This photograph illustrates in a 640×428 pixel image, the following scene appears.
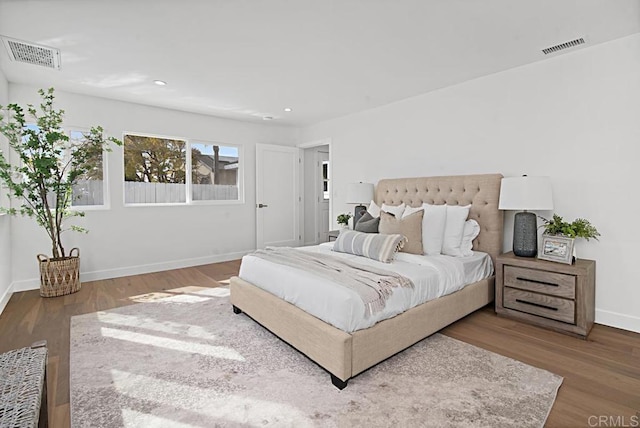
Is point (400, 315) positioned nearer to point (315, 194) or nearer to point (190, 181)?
point (190, 181)

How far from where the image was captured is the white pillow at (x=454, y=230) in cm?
327

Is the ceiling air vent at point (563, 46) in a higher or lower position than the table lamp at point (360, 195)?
higher

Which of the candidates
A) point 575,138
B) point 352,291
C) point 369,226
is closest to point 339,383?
point 352,291

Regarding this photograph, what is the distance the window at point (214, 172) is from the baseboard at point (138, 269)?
1.05 m

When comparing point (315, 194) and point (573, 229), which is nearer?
point (573, 229)

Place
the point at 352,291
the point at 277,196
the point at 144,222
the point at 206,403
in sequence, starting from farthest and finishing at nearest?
the point at 277,196, the point at 144,222, the point at 352,291, the point at 206,403

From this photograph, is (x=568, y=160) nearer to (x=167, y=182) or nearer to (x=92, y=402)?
(x=92, y=402)

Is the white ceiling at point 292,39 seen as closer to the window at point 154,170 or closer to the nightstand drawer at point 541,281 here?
the window at point 154,170

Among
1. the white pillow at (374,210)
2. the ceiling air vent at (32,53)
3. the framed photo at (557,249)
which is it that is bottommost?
the framed photo at (557,249)

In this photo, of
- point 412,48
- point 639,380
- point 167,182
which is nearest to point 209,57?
point 412,48

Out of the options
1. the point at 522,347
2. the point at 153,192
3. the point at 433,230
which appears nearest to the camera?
the point at 522,347

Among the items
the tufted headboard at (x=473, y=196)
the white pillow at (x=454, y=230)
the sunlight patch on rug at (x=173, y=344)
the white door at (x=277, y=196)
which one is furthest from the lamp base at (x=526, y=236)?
the white door at (x=277, y=196)

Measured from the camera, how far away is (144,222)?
4848 millimetres

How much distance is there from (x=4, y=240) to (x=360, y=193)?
4319 mm
